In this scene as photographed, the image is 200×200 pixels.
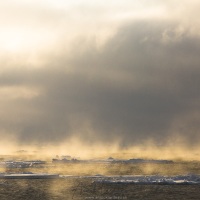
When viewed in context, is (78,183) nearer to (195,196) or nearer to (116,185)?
(116,185)

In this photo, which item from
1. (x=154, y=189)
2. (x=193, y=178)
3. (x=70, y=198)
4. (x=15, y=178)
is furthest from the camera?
(x=15, y=178)

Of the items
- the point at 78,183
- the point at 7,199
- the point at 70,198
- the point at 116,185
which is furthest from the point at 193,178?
the point at 7,199

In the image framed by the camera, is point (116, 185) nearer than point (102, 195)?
No

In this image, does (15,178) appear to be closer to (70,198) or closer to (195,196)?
(70,198)

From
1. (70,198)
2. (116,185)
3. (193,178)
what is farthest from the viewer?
(193,178)

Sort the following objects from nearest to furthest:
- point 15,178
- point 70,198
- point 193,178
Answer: point 70,198
point 193,178
point 15,178

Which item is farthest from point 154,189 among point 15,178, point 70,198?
point 15,178

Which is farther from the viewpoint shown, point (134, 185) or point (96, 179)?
point (96, 179)

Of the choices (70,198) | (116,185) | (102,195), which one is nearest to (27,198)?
(70,198)

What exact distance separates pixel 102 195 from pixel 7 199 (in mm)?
9027

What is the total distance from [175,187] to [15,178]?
21325 millimetres

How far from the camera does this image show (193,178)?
49125 mm

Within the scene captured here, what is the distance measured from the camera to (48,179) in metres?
52.2

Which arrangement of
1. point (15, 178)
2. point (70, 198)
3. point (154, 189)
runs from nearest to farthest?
point (70, 198), point (154, 189), point (15, 178)
